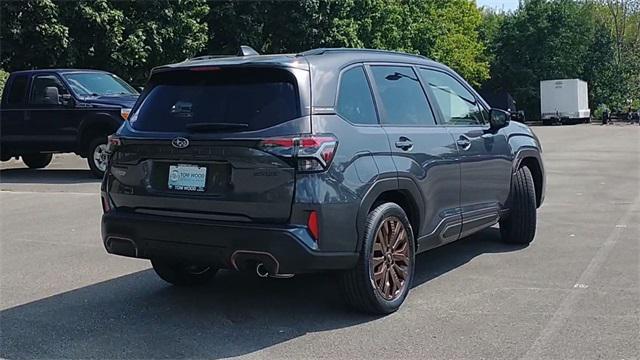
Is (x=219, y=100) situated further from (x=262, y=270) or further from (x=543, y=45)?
(x=543, y=45)

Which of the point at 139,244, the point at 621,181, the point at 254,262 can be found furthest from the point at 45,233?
the point at 621,181

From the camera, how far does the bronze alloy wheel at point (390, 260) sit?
5062 mm

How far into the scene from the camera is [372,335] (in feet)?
15.5

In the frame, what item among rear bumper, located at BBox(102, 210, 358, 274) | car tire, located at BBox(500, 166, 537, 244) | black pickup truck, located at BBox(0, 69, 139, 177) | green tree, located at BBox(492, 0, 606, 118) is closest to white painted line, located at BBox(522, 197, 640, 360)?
car tire, located at BBox(500, 166, 537, 244)

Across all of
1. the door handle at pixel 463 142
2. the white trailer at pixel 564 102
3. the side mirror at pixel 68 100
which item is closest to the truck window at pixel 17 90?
the side mirror at pixel 68 100

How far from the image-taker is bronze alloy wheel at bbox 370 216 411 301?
5062 mm

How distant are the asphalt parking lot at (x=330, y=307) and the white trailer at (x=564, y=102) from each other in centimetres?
4538

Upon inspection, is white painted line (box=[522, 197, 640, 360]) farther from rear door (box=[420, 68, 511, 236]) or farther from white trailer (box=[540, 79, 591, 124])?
white trailer (box=[540, 79, 591, 124])

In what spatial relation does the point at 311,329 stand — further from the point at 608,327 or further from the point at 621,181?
the point at 621,181

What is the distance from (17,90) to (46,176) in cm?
180

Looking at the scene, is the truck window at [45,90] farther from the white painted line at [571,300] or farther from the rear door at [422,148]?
the white painted line at [571,300]

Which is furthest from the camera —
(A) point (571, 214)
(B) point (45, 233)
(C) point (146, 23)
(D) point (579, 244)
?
(C) point (146, 23)

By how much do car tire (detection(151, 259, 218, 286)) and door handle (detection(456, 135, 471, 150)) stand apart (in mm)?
2285

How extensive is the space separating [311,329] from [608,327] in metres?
1.99
